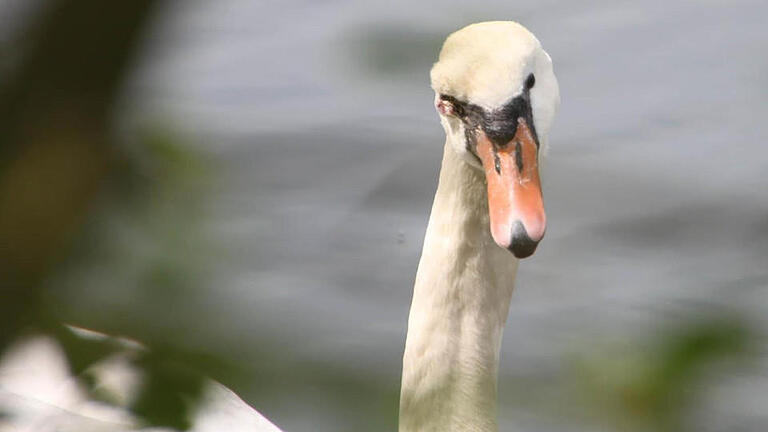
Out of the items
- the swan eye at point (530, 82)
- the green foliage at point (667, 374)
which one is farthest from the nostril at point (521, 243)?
the green foliage at point (667, 374)

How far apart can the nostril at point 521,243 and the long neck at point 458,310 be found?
0.31m

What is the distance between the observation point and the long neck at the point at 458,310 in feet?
7.63

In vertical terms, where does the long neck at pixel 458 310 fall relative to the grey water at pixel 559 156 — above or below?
below

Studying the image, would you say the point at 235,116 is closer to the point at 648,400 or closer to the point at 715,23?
the point at 715,23

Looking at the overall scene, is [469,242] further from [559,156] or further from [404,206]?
[404,206]

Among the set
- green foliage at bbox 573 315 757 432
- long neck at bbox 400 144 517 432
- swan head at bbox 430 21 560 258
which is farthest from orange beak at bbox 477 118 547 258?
green foliage at bbox 573 315 757 432

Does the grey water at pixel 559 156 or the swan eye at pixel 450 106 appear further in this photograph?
the grey water at pixel 559 156

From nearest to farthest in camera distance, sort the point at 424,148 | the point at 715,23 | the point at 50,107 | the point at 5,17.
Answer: the point at 50,107
the point at 5,17
the point at 424,148
the point at 715,23

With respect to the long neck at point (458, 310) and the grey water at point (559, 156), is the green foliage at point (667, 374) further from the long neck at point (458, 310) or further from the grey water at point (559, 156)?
the long neck at point (458, 310)

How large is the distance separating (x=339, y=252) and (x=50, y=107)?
3.16m

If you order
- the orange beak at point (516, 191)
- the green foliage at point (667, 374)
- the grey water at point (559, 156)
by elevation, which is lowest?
the green foliage at point (667, 374)

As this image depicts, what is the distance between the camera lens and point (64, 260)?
75 centimetres

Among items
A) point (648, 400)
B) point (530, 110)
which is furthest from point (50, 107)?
point (530, 110)

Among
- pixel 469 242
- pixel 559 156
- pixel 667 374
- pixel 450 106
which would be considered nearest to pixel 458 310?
pixel 469 242
